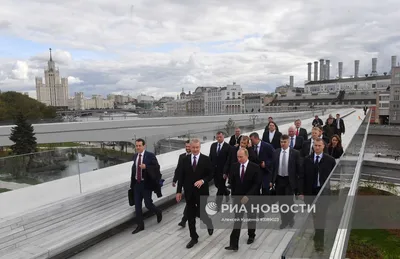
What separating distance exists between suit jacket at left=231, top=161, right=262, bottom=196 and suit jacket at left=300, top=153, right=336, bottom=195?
1.09 metres

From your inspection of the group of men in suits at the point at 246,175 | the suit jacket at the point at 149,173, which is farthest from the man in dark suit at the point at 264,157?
the suit jacket at the point at 149,173

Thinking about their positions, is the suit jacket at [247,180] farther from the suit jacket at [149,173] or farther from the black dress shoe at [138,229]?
the black dress shoe at [138,229]

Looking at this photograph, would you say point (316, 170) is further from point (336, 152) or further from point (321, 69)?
point (321, 69)

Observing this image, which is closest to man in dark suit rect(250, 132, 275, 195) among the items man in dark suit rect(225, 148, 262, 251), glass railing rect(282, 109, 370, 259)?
glass railing rect(282, 109, 370, 259)

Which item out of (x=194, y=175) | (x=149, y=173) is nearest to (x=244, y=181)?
(x=194, y=175)

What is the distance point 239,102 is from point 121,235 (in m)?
98.2

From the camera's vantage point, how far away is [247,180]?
4.34m

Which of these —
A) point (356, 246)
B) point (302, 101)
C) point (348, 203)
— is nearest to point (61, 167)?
point (348, 203)

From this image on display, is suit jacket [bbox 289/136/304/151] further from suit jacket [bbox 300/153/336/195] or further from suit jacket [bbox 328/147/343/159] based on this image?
suit jacket [bbox 300/153/336/195]

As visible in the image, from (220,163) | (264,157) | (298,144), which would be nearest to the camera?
(264,157)

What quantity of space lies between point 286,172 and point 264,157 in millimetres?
862

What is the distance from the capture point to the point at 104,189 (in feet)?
19.6

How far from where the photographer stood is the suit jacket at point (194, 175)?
15.6ft

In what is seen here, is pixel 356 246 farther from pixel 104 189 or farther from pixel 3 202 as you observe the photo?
pixel 3 202
